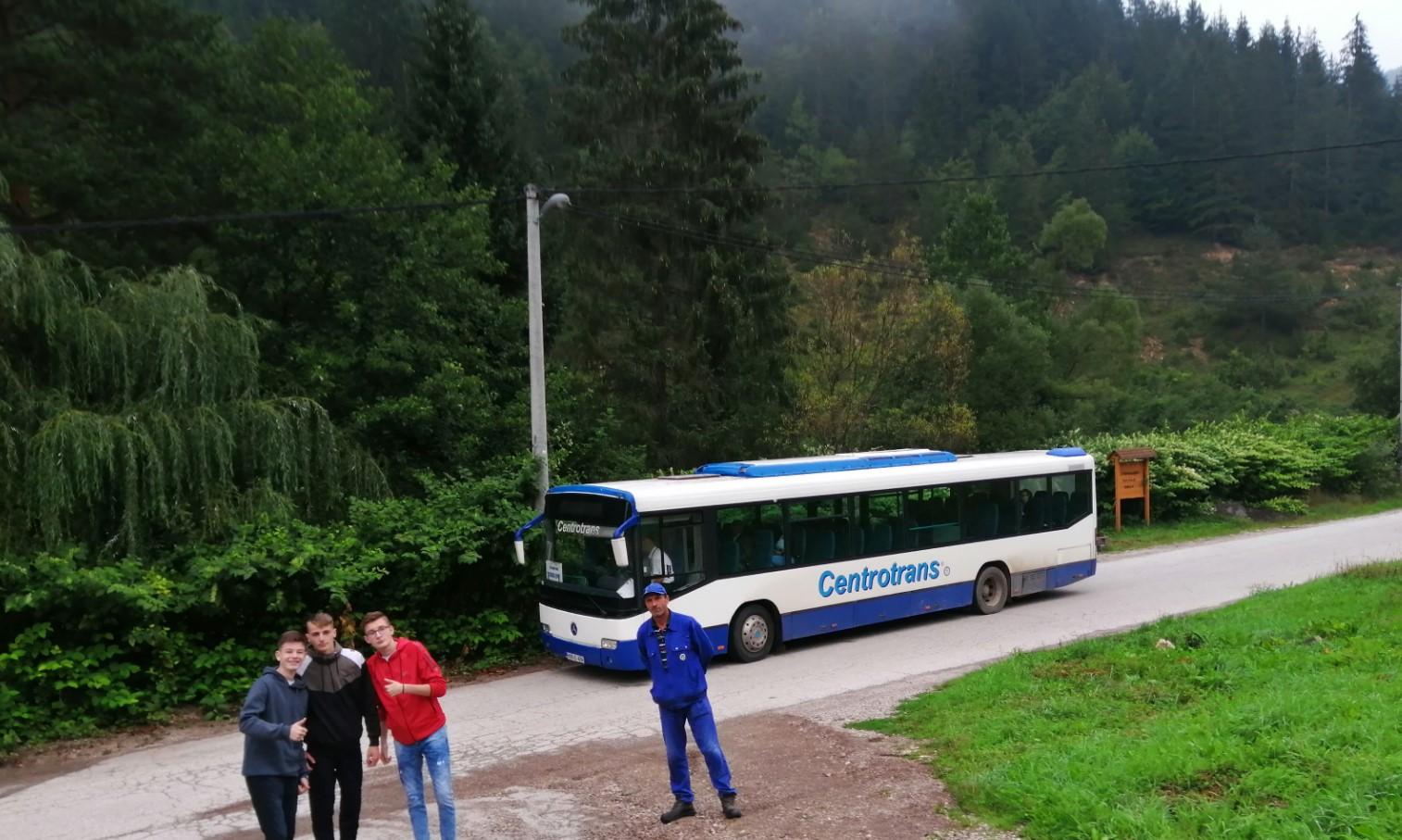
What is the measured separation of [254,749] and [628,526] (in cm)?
A: 634

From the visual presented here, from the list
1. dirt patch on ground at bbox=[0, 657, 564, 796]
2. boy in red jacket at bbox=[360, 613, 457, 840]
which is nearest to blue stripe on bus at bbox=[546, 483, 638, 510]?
dirt patch on ground at bbox=[0, 657, 564, 796]

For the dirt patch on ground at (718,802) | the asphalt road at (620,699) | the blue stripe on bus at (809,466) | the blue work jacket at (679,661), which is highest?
the blue stripe on bus at (809,466)

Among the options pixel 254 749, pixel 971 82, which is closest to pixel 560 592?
pixel 254 749

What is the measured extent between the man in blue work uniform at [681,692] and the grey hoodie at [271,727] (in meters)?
2.35

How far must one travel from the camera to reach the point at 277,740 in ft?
20.0

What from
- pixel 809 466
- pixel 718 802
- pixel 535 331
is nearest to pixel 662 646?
pixel 718 802

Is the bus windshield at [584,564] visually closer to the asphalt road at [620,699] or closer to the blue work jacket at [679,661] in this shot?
the asphalt road at [620,699]

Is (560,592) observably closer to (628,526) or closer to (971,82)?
(628,526)

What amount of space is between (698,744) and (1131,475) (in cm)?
2175

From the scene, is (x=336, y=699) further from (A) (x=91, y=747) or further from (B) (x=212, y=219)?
(B) (x=212, y=219)

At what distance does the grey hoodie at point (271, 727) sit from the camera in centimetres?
608

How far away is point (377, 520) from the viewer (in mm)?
13305

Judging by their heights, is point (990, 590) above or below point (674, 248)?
below

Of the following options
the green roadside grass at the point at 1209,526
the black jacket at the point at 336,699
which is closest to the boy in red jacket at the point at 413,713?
the black jacket at the point at 336,699
